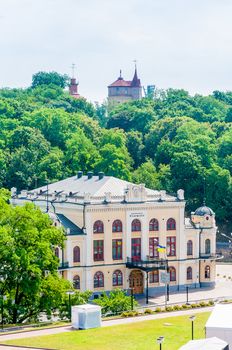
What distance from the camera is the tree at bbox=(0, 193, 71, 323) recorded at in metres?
62.3

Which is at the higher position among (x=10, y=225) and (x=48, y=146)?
(x=48, y=146)

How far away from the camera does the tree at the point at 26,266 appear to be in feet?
205

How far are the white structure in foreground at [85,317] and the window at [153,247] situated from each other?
28.1m

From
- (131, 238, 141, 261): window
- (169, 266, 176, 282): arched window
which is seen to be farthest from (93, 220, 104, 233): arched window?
(169, 266, 176, 282): arched window

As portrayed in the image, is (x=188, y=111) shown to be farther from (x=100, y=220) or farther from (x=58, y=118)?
(x=100, y=220)

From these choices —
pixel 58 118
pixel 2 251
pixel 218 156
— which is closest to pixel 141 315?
pixel 2 251

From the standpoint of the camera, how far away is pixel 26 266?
62.2 metres

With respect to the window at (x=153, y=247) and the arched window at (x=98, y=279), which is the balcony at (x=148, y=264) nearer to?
the window at (x=153, y=247)

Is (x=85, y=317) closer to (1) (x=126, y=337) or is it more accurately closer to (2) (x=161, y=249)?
(1) (x=126, y=337)

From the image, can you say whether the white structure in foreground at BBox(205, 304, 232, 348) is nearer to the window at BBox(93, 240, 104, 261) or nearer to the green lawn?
the green lawn

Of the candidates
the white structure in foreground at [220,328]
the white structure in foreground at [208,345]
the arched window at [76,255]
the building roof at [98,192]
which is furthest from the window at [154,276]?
the white structure in foreground at [208,345]

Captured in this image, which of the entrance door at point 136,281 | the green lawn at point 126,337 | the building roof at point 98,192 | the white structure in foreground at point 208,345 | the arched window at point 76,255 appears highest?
the building roof at point 98,192

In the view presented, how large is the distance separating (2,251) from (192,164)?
65.0 m

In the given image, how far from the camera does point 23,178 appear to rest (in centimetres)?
12456
